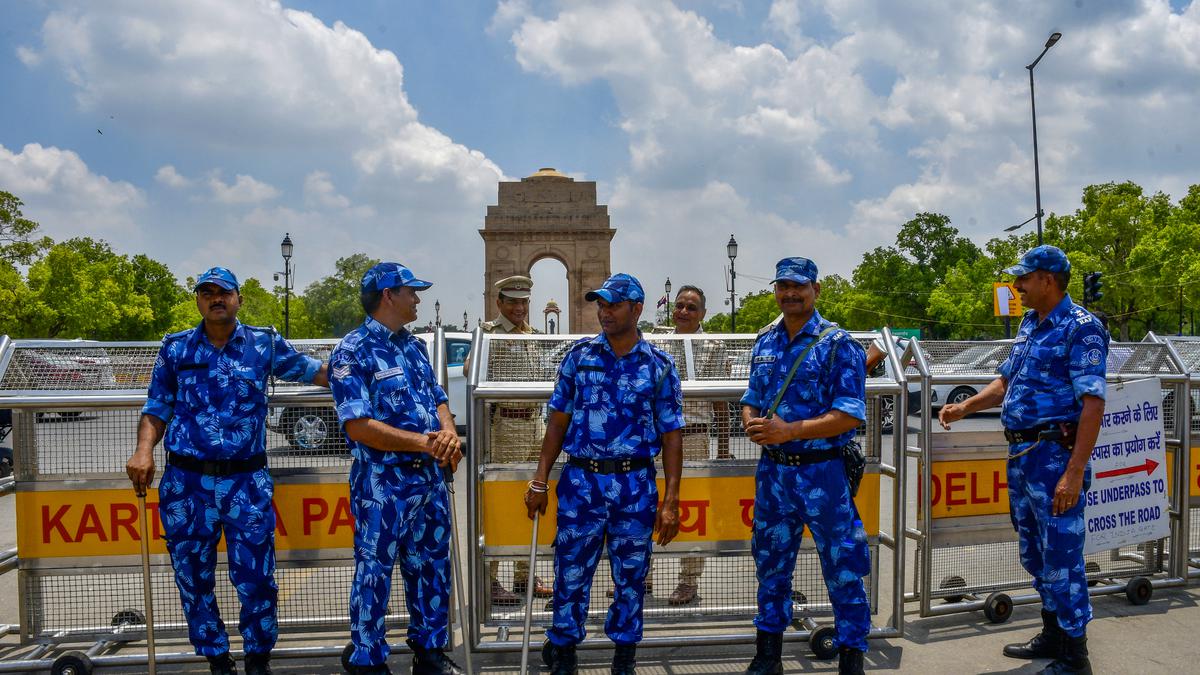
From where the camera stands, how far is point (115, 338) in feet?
143

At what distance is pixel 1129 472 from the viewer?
504 cm

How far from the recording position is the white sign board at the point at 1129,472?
16.1ft

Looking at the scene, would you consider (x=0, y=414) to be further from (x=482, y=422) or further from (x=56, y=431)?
(x=482, y=422)

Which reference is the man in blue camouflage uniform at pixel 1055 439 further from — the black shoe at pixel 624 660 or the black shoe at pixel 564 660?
the black shoe at pixel 564 660

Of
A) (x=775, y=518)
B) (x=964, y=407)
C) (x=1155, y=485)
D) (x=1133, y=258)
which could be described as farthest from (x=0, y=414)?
(x=1133, y=258)

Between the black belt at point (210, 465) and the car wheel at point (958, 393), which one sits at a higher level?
the black belt at point (210, 465)

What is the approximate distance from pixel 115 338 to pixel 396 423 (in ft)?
154

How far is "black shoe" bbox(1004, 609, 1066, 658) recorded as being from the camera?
4.20m

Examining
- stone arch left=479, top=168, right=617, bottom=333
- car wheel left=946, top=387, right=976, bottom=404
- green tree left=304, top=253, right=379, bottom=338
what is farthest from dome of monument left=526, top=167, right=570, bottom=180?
car wheel left=946, top=387, right=976, bottom=404

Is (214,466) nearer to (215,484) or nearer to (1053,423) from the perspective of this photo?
(215,484)

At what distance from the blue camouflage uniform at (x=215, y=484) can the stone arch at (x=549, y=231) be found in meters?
55.6

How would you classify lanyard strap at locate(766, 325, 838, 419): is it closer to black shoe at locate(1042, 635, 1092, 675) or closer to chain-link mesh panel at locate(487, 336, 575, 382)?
chain-link mesh panel at locate(487, 336, 575, 382)

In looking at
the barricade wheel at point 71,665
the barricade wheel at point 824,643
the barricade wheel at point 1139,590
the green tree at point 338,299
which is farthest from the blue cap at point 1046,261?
the green tree at point 338,299

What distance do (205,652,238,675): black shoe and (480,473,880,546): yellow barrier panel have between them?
1.31 meters
